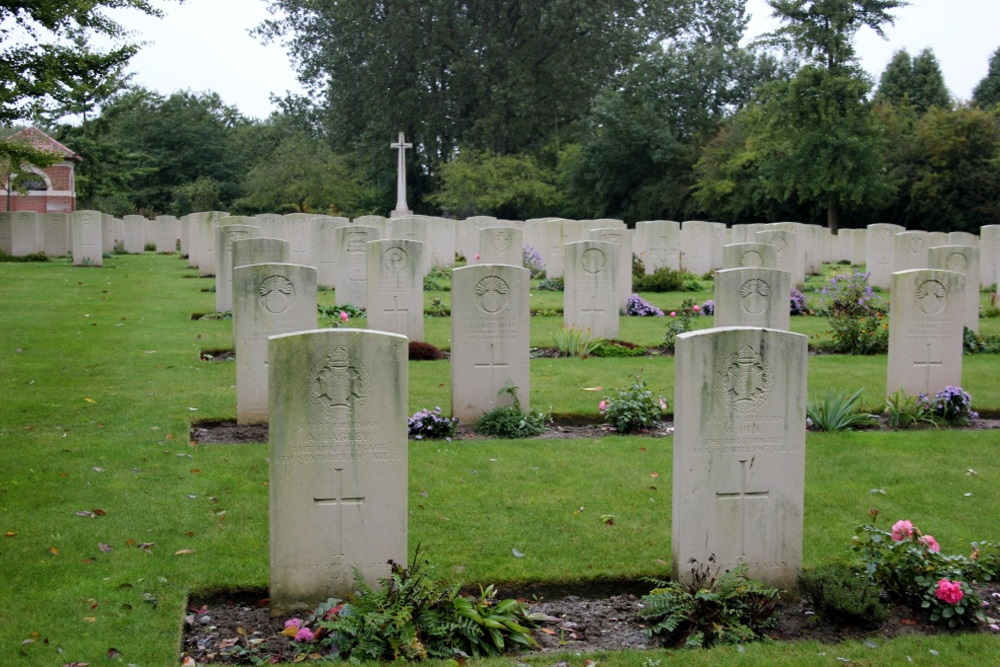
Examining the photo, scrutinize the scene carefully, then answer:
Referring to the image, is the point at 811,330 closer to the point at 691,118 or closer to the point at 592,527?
the point at 592,527

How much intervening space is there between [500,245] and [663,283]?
4.57m

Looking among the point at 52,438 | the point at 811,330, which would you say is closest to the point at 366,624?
the point at 52,438

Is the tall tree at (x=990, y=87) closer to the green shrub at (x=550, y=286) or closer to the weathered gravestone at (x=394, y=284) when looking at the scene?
the green shrub at (x=550, y=286)

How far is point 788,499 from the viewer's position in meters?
6.06

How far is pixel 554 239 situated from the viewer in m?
24.8

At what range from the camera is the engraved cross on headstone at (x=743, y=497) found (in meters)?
5.99

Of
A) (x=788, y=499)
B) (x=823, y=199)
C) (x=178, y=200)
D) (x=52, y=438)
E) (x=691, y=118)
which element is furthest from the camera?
(x=178, y=200)

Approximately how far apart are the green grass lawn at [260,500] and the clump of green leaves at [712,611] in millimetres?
166

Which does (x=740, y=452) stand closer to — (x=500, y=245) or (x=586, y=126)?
(x=500, y=245)

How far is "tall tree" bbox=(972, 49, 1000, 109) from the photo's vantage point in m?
46.8

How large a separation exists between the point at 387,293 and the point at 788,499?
28.2 ft

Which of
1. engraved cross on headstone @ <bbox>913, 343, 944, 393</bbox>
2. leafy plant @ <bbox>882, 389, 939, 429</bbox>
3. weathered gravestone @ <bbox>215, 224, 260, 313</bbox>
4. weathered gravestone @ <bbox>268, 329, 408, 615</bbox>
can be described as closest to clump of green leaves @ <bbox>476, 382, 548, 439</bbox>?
leafy plant @ <bbox>882, 389, 939, 429</bbox>

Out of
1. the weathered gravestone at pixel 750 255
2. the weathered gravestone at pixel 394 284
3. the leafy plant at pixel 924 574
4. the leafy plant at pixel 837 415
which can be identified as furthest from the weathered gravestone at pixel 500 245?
the leafy plant at pixel 924 574

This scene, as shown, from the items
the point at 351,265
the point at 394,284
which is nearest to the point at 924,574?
the point at 394,284
